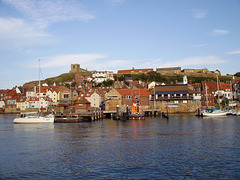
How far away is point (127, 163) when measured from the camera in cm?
2422

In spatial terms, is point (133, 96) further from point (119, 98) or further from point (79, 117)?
point (79, 117)

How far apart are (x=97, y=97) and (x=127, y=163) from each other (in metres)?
73.0

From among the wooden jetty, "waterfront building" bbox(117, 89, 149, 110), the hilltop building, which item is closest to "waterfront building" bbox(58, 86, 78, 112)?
"waterfront building" bbox(117, 89, 149, 110)

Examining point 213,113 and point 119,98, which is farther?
point 119,98

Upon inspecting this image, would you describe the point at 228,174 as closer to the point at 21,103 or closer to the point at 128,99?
the point at 128,99

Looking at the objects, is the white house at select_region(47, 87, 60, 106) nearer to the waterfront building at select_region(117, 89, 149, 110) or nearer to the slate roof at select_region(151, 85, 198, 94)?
the waterfront building at select_region(117, 89, 149, 110)

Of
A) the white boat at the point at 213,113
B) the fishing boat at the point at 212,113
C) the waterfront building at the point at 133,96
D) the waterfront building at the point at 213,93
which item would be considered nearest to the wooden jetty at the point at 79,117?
the waterfront building at the point at 133,96

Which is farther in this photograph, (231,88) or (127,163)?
(231,88)

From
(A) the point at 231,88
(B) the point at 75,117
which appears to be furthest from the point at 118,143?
(A) the point at 231,88

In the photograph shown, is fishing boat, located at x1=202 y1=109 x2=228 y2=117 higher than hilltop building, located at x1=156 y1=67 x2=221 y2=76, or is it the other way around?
hilltop building, located at x1=156 y1=67 x2=221 y2=76

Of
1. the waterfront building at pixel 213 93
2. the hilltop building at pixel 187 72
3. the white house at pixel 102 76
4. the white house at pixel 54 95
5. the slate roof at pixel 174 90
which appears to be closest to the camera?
the slate roof at pixel 174 90

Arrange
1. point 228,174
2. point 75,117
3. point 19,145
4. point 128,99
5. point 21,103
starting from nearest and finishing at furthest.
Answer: point 228,174
point 19,145
point 75,117
point 128,99
point 21,103

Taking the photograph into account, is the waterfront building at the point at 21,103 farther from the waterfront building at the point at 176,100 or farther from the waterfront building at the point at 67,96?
the waterfront building at the point at 176,100

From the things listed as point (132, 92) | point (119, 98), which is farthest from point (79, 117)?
point (132, 92)
